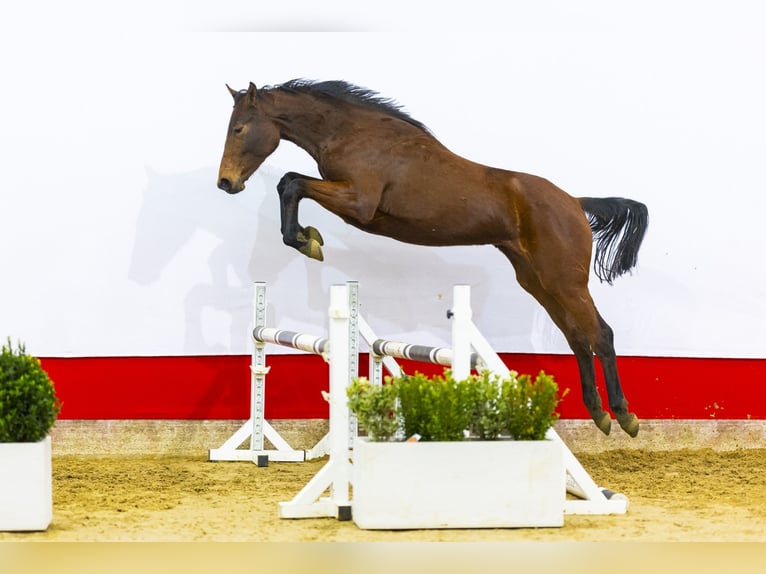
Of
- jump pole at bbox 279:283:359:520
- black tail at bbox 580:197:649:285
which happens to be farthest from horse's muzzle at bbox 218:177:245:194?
black tail at bbox 580:197:649:285

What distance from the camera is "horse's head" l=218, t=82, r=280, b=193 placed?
16.0 ft

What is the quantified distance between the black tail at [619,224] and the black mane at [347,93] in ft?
3.05

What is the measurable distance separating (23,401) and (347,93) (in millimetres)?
2254

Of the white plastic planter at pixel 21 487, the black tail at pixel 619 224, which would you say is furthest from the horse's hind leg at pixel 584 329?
the white plastic planter at pixel 21 487

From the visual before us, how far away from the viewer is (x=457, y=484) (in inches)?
137

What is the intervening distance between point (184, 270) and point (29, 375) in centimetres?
201

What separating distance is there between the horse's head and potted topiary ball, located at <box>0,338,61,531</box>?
1.66 meters

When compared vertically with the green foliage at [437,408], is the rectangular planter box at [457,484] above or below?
below

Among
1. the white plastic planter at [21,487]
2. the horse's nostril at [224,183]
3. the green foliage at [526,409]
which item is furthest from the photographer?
the horse's nostril at [224,183]

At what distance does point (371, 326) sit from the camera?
218 inches

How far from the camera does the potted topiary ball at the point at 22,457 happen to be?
3424mm

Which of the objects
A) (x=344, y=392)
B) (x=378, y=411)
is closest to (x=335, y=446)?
(x=344, y=392)

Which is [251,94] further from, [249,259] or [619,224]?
[619,224]

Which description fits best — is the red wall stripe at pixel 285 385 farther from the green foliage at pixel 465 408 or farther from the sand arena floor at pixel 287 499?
the green foliage at pixel 465 408
